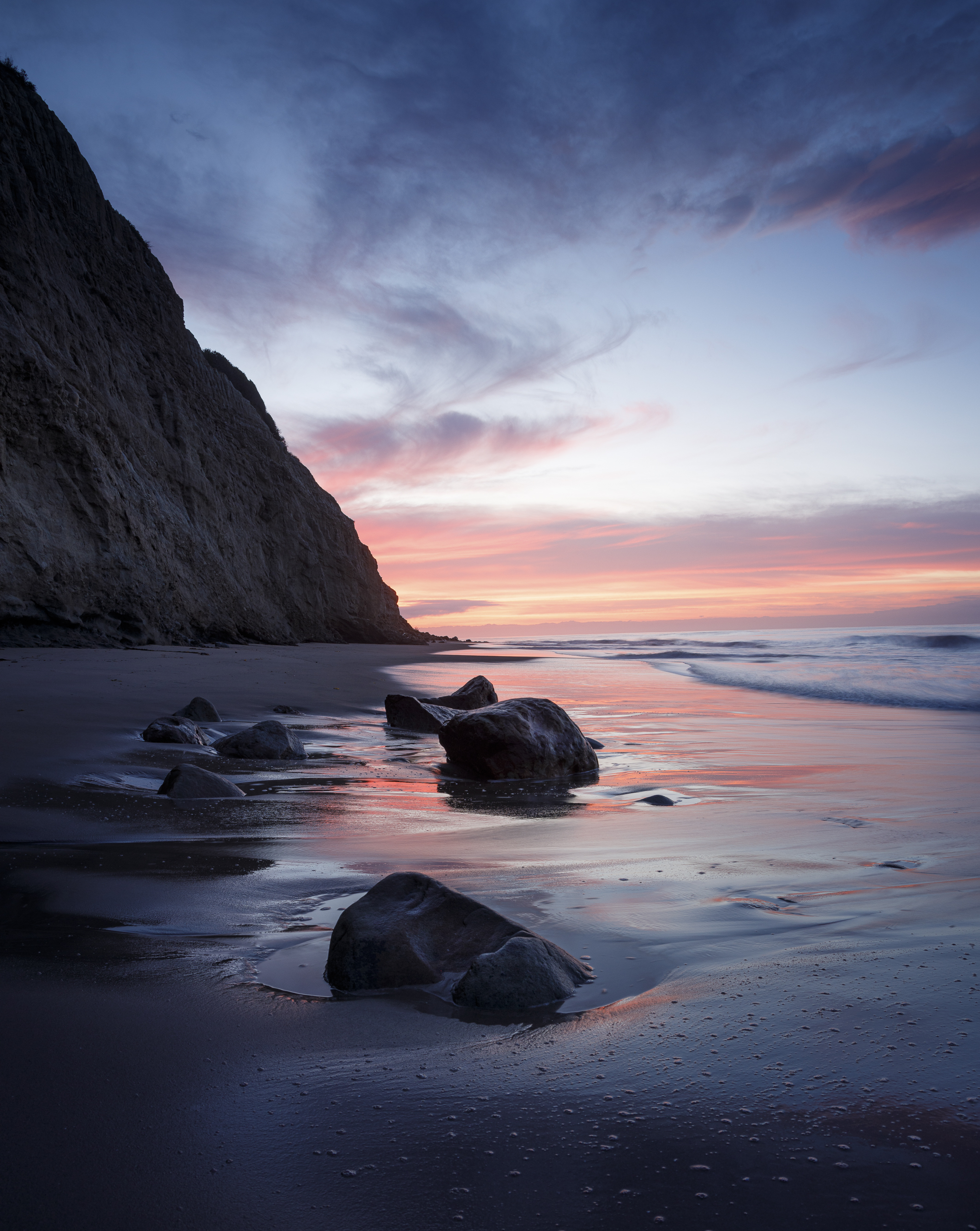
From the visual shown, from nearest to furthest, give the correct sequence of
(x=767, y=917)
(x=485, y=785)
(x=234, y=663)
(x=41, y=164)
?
(x=767, y=917) < (x=485, y=785) < (x=234, y=663) < (x=41, y=164)

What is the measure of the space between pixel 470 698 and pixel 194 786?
12.7 feet

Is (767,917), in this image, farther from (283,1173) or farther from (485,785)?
(485,785)

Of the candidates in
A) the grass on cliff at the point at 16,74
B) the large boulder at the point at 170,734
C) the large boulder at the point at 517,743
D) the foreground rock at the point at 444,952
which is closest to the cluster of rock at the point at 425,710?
the large boulder at the point at 517,743

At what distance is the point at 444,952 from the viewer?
1.68m

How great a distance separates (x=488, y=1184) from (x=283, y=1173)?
26 cm

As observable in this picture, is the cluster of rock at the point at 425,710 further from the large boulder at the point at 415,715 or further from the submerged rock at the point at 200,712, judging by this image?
the submerged rock at the point at 200,712

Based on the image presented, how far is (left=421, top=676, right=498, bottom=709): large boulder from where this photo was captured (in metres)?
7.11

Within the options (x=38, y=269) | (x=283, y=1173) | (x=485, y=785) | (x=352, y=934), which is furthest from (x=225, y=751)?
(x=38, y=269)

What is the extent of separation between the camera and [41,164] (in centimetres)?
1730

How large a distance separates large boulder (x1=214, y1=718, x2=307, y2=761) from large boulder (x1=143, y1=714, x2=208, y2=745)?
0.71 ft

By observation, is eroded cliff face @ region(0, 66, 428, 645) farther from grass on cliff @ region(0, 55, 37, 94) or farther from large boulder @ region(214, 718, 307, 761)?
large boulder @ region(214, 718, 307, 761)

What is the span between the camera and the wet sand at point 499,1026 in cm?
96

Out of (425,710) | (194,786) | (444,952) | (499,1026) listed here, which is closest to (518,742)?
(194,786)

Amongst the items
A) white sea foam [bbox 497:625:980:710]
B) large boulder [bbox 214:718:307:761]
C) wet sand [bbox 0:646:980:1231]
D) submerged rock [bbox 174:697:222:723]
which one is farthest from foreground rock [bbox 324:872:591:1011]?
white sea foam [bbox 497:625:980:710]
